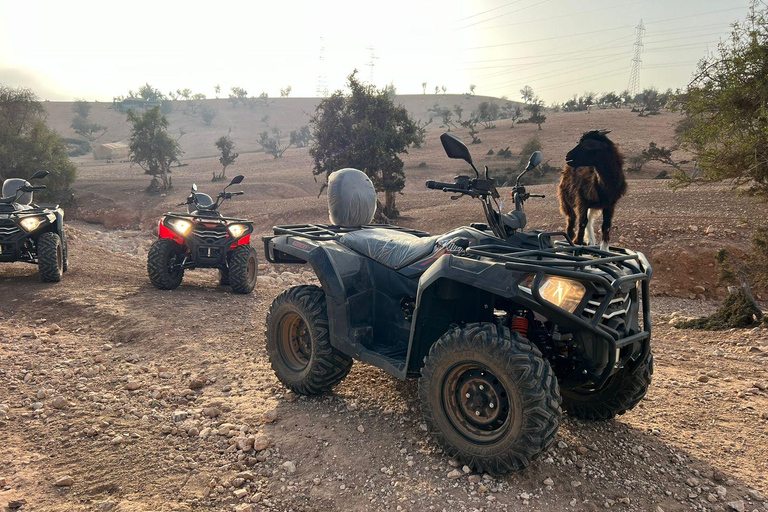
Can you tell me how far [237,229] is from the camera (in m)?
9.42

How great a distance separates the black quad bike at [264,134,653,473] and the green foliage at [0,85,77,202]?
26411 millimetres

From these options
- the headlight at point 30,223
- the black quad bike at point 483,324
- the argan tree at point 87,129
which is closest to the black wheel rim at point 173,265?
the headlight at point 30,223

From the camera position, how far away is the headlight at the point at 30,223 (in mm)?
8890

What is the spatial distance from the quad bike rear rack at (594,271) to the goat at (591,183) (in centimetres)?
179

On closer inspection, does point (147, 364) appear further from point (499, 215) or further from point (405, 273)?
point (499, 215)

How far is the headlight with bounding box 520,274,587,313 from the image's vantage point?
2848 mm

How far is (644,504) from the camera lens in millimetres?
2846

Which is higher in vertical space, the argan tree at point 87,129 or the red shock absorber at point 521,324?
the argan tree at point 87,129

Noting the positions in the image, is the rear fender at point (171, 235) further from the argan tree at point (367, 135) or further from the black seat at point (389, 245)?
the argan tree at point (367, 135)

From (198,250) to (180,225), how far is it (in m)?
0.59

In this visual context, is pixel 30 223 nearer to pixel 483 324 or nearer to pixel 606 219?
pixel 483 324

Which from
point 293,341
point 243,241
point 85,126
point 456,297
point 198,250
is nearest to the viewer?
point 456,297

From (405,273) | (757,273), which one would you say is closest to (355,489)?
(405,273)

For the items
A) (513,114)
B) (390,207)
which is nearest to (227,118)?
(513,114)
